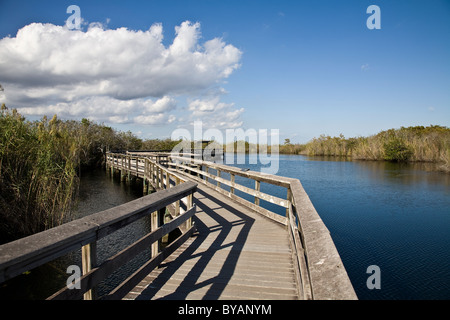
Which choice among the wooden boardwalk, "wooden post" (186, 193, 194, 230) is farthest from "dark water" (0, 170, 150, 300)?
"wooden post" (186, 193, 194, 230)

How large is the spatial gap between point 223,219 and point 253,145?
57861 millimetres

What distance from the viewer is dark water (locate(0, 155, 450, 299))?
5160 mm

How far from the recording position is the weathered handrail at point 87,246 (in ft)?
4.91

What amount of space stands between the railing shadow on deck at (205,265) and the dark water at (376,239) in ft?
7.33

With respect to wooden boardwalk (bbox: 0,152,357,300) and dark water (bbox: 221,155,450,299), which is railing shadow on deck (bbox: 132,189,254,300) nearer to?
wooden boardwalk (bbox: 0,152,357,300)

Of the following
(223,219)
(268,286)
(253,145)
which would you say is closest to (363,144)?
(253,145)

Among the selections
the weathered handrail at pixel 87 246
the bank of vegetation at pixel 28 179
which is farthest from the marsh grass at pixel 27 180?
the weathered handrail at pixel 87 246

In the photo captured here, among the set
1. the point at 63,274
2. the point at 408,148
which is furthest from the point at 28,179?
the point at 408,148

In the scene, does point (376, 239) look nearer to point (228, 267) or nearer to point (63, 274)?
point (228, 267)

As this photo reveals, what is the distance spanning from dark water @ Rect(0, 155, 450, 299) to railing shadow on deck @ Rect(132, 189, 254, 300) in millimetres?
2233

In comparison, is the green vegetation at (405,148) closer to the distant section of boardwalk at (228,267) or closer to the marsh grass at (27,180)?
the distant section of boardwalk at (228,267)

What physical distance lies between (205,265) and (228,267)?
291mm

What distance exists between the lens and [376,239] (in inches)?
298
